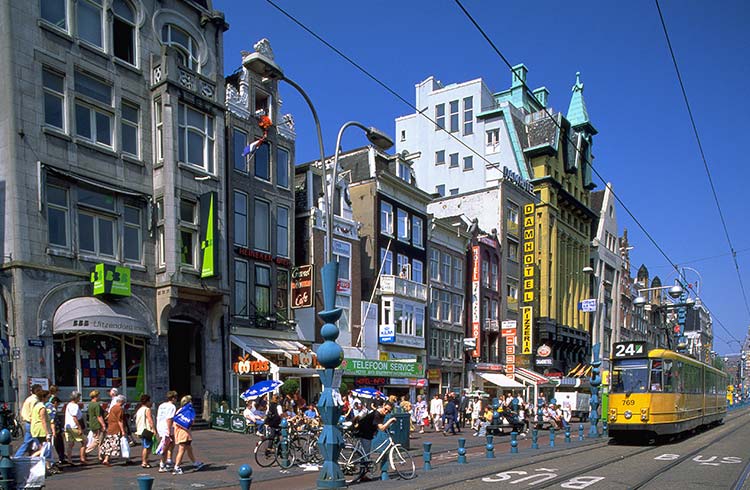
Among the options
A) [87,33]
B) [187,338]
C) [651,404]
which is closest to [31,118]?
[87,33]

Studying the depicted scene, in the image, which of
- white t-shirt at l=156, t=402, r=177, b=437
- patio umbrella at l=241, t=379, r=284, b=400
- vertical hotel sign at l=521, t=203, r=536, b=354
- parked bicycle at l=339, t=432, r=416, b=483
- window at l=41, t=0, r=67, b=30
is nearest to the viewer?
parked bicycle at l=339, t=432, r=416, b=483

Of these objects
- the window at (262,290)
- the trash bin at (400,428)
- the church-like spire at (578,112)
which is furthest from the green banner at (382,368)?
the church-like spire at (578,112)

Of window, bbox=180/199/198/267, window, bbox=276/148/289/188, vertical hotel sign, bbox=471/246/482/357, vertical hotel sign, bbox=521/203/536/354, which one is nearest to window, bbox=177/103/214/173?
window, bbox=180/199/198/267

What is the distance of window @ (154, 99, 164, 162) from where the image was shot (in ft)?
75.0

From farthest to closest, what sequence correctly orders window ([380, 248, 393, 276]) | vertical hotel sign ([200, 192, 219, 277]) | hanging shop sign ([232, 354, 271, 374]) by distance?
window ([380, 248, 393, 276])
hanging shop sign ([232, 354, 271, 374])
vertical hotel sign ([200, 192, 219, 277])

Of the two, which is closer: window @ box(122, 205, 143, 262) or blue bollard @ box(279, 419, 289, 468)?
blue bollard @ box(279, 419, 289, 468)

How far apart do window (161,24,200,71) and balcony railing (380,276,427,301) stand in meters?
15.2

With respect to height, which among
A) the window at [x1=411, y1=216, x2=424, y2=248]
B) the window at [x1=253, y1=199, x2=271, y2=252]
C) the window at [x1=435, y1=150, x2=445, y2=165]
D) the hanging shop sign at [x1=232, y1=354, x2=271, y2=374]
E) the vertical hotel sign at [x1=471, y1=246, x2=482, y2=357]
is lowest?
the hanging shop sign at [x1=232, y1=354, x2=271, y2=374]

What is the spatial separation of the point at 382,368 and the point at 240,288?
29.5 ft

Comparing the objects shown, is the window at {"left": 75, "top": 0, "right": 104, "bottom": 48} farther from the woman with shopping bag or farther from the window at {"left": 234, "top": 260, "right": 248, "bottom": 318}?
the woman with shopping bag

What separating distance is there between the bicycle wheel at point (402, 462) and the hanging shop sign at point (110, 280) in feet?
37.5

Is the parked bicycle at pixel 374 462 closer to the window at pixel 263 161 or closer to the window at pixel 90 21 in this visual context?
the window at pixel 90 21

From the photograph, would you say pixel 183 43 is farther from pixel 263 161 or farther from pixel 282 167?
pixel 282 167

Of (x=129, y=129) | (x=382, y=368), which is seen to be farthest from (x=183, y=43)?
(x=382, y=368)
